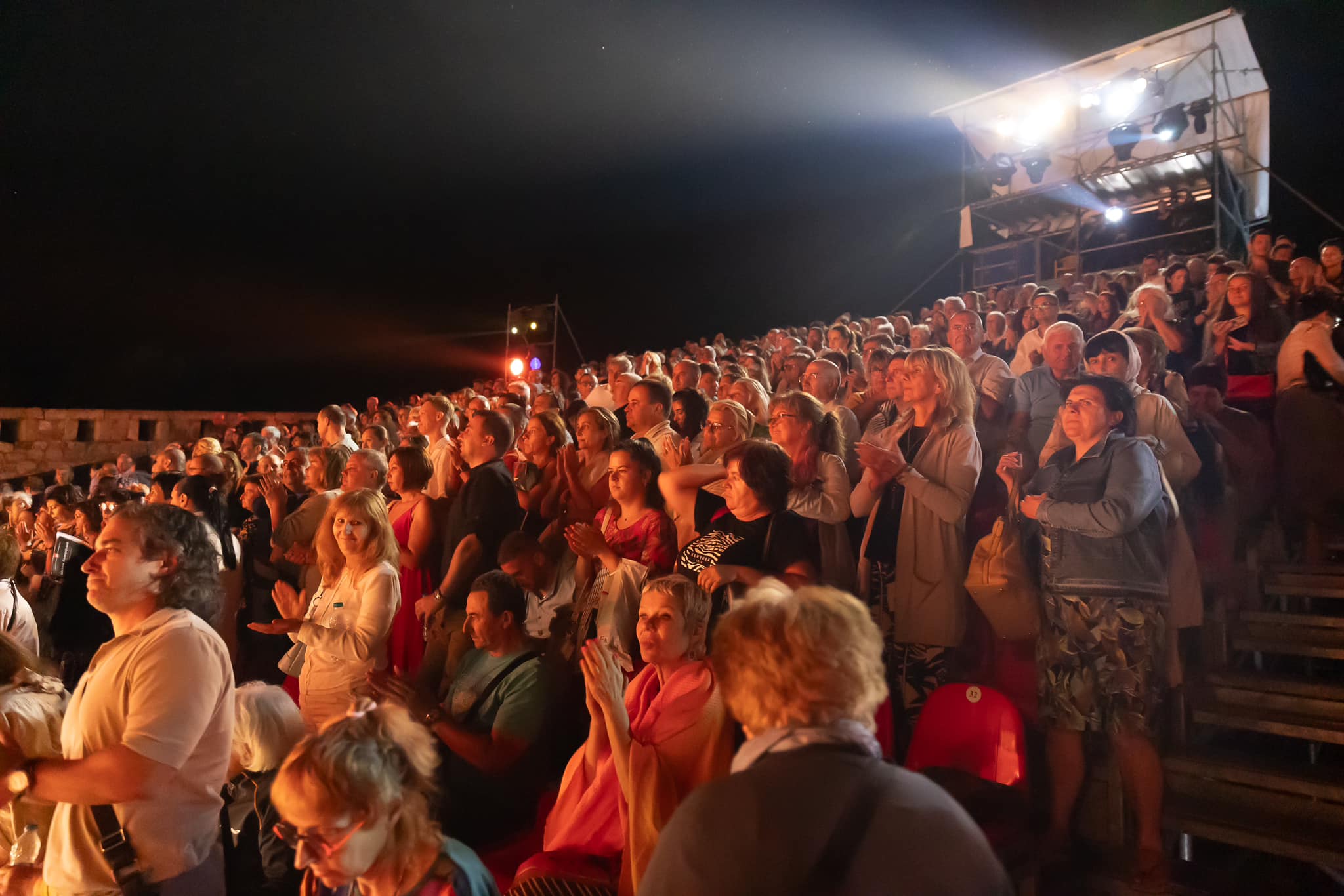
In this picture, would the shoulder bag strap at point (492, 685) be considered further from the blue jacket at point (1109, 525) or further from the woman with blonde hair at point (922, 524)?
the blue jacket at point (1109, 525)

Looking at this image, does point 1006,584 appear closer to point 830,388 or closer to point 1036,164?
point 830,388

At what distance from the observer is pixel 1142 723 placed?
9.51 feet

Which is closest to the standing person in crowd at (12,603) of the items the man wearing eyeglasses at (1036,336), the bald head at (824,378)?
the bald head at (824,378)

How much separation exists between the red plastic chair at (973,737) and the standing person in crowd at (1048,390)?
1.85m

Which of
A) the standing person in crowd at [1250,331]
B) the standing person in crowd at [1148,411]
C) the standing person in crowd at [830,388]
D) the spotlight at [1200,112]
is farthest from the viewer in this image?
the spotlight at [1200,112]

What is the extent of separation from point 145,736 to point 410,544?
2402mm

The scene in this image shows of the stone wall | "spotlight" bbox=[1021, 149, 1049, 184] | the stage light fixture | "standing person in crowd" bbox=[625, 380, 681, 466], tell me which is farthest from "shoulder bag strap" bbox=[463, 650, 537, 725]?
"spotlight" bbox=[1021, 149, 1049, 184]

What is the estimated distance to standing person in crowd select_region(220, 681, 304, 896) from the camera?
9.69 feet

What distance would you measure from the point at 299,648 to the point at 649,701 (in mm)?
2127

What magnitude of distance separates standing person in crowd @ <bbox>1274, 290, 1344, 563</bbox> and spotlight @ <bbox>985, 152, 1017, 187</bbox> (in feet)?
40.7

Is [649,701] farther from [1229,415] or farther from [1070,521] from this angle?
[1229,415]

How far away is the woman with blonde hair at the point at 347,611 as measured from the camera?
3.57 metres

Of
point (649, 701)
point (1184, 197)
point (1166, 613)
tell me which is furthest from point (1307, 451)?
point (1184, 197)

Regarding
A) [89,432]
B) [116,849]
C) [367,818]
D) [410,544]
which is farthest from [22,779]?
[89,432]
